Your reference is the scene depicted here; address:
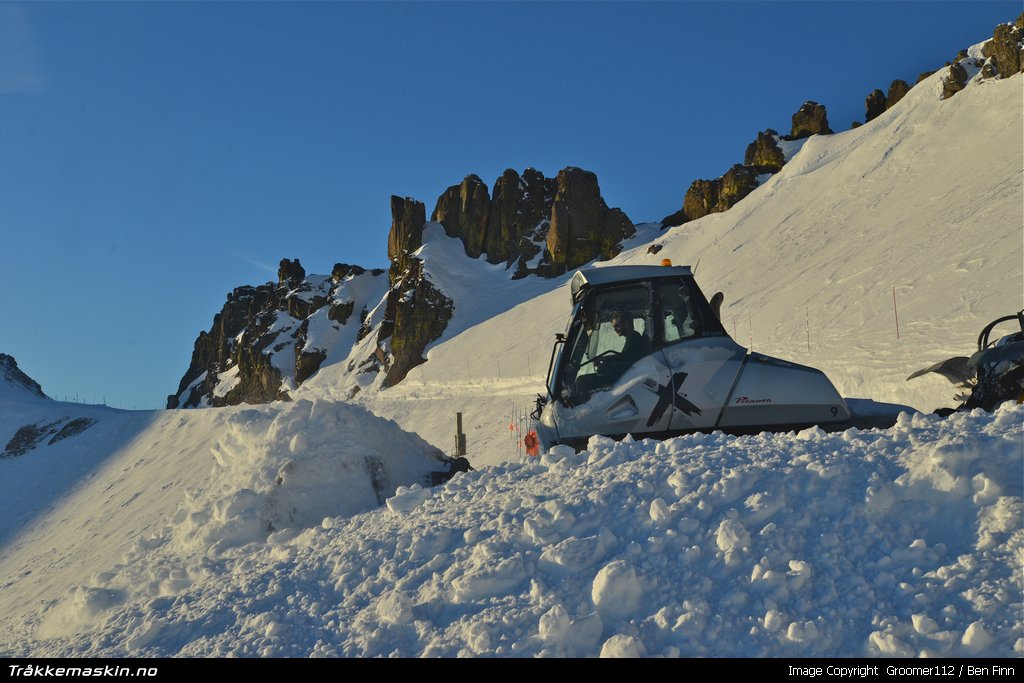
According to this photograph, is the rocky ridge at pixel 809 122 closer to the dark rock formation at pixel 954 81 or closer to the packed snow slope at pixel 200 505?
the dark rock formation at pixel 954 81

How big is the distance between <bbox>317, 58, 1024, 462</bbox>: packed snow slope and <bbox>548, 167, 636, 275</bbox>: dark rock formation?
606 cm

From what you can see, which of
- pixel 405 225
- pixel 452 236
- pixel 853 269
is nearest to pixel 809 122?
pixel 452 236

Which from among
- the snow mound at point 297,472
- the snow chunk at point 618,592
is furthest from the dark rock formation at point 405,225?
the snow chunk at point 618,592

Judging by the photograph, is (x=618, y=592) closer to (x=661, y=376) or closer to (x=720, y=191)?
(x=661, y=376)

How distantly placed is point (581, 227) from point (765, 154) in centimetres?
1535

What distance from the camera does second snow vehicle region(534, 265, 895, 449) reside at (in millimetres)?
7617

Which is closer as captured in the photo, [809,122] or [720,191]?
[720,191]

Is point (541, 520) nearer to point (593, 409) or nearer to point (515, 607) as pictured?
point (515, 607)

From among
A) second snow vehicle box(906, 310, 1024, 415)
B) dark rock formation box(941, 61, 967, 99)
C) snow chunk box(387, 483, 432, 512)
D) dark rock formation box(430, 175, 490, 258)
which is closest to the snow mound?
snow chunk box(387, 483, 432, 512)

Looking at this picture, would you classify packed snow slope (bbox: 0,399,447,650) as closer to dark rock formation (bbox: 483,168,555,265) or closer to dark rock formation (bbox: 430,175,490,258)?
dark rock formation (bbox: 483,168,555,265)

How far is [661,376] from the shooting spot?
762 centimetres

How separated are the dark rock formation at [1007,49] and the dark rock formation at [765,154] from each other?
17.1 m

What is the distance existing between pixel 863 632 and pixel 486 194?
247ft

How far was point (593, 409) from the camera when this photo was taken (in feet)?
25.4
